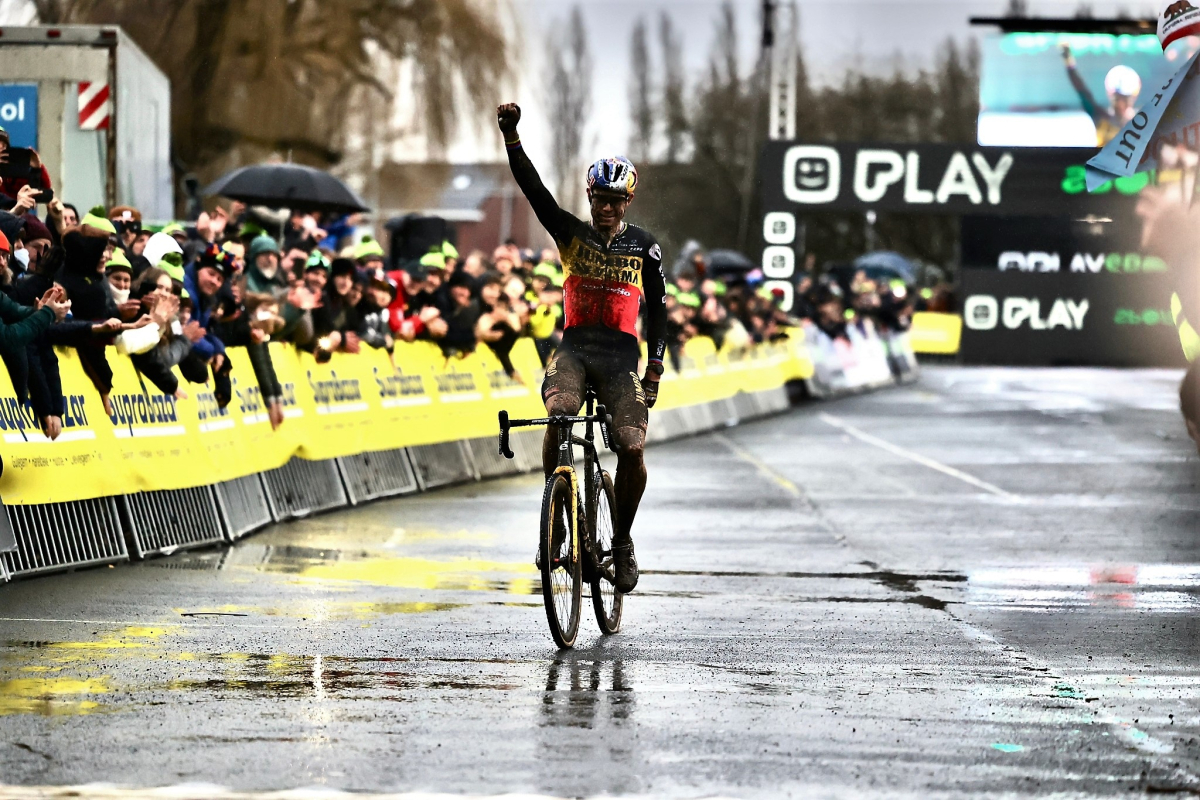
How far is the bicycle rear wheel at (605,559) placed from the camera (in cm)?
965

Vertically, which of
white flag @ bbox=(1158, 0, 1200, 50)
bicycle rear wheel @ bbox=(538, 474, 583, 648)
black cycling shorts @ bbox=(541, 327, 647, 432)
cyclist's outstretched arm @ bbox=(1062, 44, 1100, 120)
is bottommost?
bicycle rear wheel @ bbox=(538, 474, 583, 648)

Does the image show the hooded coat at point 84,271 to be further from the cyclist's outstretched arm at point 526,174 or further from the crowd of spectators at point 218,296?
the cyclist's outstretched arm at point 526,174

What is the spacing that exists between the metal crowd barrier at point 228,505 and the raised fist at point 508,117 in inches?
167

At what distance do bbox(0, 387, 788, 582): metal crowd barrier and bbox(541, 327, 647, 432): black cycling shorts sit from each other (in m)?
3.88

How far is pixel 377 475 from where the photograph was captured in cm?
1838

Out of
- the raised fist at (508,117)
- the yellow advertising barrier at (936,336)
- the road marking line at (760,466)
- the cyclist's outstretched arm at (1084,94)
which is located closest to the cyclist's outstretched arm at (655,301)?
the raised fist at (508,117)

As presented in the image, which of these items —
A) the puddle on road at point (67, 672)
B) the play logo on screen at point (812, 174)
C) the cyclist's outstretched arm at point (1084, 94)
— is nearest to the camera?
the puddle on road at point (67, 672)

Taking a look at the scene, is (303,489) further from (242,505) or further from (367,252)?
(367,252)

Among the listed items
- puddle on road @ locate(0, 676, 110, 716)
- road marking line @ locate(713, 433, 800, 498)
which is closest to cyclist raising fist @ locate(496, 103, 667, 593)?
puddle on road @ locate(0, 676, 110, 716)

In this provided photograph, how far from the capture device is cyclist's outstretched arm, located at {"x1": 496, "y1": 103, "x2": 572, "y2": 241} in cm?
952

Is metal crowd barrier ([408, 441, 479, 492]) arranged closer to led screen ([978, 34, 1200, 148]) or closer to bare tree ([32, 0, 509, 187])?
bare tree ([32, 0, 509, 187])

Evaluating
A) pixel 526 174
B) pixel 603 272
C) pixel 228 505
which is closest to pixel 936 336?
pixel 228 505

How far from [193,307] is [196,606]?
4.57 metres

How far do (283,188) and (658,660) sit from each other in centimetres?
1405
